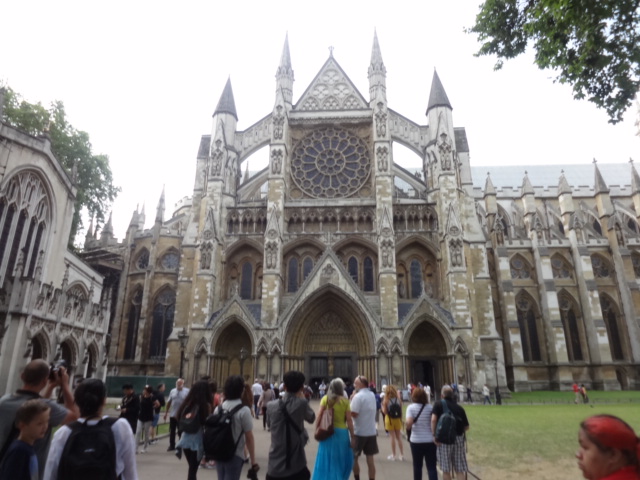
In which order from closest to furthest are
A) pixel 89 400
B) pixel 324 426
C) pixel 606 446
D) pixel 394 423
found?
pixel 606 446
pixel 89 400
pixel 324 426
pixel 394 423

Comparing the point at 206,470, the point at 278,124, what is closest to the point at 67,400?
the point at 206,470

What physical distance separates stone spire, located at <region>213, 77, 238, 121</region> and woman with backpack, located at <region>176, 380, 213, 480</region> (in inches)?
1083

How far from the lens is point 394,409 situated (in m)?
8.90

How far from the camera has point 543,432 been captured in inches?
466

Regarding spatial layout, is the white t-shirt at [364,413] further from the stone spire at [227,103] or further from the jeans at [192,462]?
the stone spire at [227,103]

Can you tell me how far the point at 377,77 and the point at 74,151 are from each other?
2133 cm

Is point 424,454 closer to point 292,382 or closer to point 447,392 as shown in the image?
point 447,392

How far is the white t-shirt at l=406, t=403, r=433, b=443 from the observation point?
639 cm

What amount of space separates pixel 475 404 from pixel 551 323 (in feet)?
50.5

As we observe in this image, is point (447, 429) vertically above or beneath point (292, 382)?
beneath

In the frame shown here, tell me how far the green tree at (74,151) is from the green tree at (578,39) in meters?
24.2

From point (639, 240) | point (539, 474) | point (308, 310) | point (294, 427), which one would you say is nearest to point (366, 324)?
point (308, 310)

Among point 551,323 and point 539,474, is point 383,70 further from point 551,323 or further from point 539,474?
point 539,474

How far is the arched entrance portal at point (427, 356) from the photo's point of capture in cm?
2467
